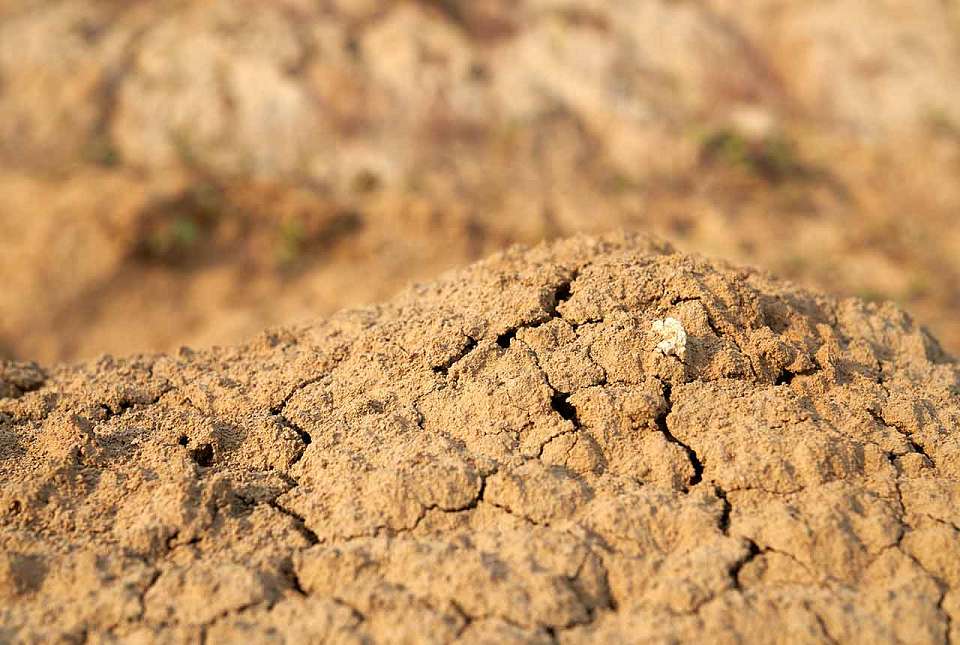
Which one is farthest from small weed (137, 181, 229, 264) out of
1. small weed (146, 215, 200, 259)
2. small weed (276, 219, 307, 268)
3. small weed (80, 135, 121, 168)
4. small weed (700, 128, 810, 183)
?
small weed (700, 128, 810, 183)

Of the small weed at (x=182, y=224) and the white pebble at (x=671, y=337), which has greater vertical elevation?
the small weed at (x=182, y=224)

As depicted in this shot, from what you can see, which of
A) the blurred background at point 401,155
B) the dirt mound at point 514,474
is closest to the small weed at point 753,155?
the blurred background at point 401,155

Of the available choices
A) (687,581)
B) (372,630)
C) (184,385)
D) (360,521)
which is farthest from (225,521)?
(687,581)

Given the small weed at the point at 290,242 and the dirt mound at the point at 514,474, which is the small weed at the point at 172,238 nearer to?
the small weed at the point at 290,242

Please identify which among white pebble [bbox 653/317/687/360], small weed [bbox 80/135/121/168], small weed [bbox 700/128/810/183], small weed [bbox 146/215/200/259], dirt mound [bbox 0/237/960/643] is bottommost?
dirt mound [bbox 0/237/960/643]

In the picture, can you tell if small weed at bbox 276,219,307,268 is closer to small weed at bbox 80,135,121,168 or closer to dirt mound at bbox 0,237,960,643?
small weed at bbox 80,135,121,168

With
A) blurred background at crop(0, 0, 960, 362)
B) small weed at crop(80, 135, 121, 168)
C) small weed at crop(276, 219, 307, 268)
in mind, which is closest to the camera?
blurred background at crop(0, 0, 960, 362)
